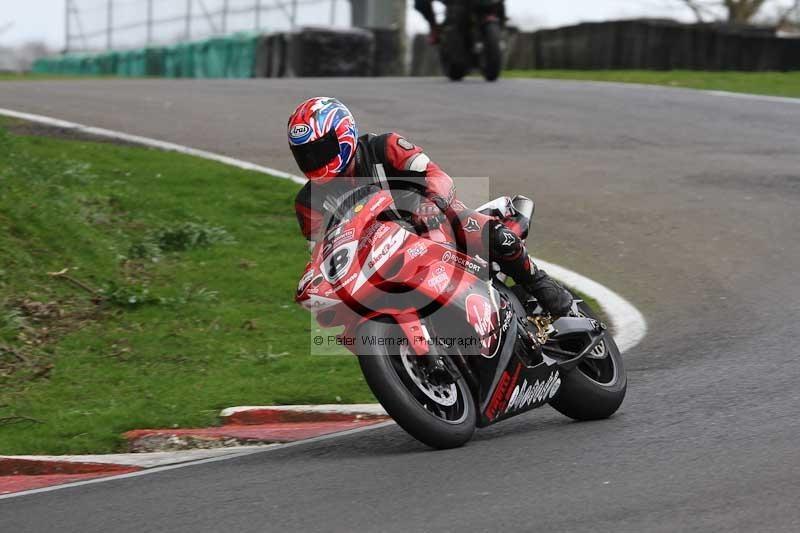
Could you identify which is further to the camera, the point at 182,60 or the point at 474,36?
the point at 182,60

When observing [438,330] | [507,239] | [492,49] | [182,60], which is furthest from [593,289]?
[182,60]

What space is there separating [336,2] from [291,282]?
20.9 metres

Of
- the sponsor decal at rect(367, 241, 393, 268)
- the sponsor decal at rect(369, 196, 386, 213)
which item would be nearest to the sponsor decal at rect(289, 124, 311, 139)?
the sponsor decal at rect(369, 196, 386, 213)

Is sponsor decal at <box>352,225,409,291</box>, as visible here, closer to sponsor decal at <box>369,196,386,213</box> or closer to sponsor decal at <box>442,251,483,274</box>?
sponsor decal at <box>369,196,386,213</box>

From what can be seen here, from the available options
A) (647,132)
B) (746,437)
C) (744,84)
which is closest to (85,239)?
(746,437)

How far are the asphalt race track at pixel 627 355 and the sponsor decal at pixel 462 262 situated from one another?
2.74 ft

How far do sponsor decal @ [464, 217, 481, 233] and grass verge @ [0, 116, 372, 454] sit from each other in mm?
1445

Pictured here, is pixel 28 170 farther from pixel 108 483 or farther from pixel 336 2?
pixel 336 2

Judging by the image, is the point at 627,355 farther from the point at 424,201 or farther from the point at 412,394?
the point at 412,394

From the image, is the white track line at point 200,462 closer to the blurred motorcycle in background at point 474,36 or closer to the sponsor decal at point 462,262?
the sponsor decal at point 462,262

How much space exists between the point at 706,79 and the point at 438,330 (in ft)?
54.5

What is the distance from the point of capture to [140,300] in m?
9.06

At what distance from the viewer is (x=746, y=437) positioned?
220 inches

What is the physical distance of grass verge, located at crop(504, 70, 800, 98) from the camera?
19.8 meters
